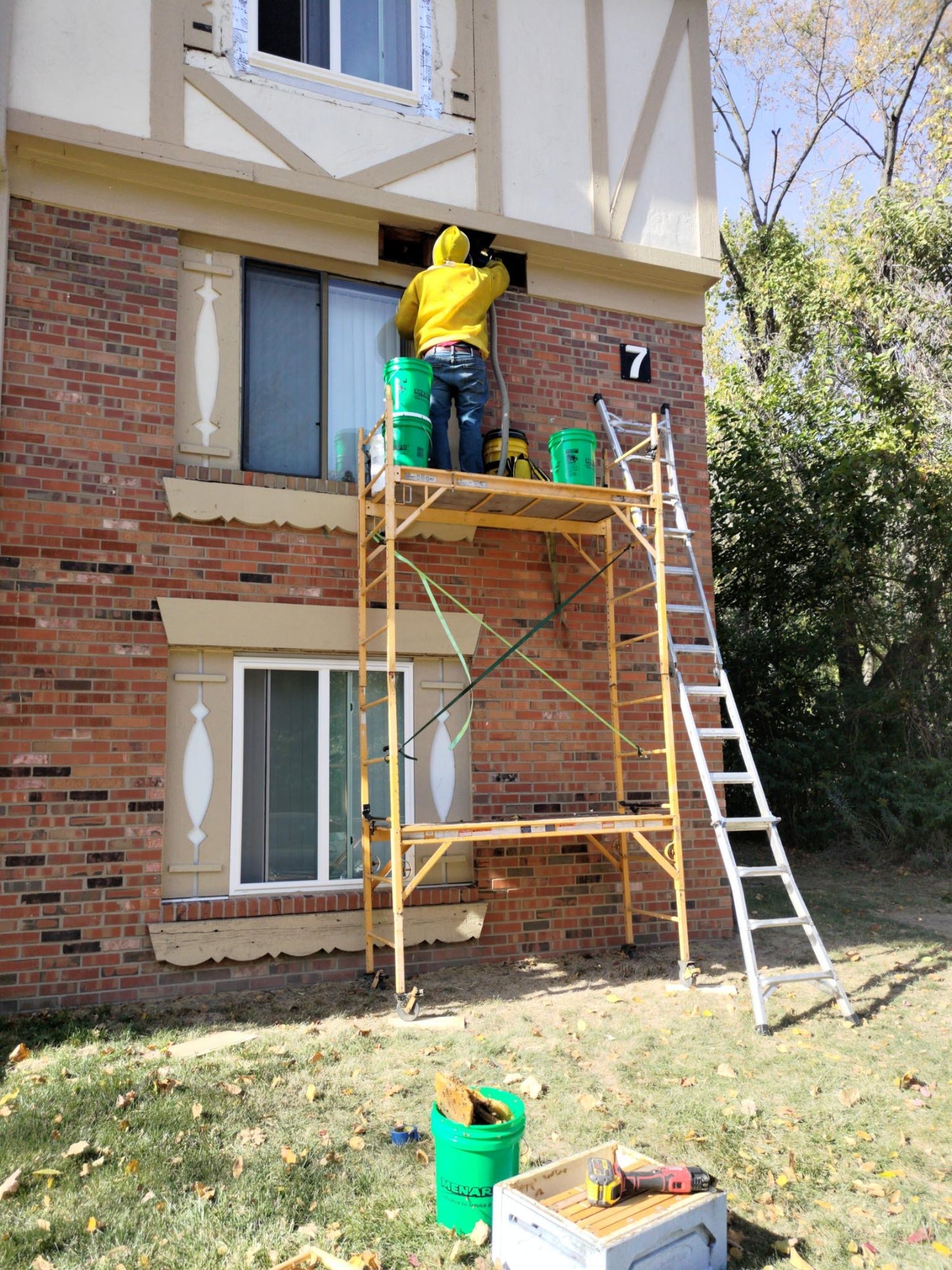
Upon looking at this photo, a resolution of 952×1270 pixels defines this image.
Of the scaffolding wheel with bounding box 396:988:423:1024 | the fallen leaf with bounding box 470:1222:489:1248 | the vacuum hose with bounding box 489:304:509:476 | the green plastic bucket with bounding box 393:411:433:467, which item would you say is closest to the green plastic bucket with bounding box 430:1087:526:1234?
the fallen leaf with bounding box 470:1222:489:1248

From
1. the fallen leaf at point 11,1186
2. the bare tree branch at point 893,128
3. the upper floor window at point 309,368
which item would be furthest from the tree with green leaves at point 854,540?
the fallen leaf at point 11,1186

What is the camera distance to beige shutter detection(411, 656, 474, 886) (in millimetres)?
7219

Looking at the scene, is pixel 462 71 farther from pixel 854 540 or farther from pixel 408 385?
pixel 854 540

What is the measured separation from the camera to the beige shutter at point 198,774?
650 centimetres

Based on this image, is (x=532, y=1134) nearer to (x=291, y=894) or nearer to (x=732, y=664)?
(x=291, y=894)

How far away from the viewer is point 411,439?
6.64 metres

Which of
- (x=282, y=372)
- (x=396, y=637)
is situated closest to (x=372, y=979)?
(x=396, y=637)

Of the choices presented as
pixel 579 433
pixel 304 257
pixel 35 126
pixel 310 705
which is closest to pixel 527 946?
pixel 310 705

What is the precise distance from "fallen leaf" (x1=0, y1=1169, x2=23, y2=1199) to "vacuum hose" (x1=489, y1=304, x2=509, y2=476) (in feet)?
16.2

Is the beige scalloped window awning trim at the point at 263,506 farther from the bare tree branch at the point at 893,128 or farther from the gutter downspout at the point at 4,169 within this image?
the bare tree branch at the point at 893,128

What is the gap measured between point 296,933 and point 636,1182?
373 cm

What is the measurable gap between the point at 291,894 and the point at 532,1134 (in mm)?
2877

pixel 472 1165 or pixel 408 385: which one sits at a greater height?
pixel 408 385

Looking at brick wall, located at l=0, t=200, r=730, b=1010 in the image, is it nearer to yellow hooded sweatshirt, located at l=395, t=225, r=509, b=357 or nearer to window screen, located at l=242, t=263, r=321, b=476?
window screen, located at l=242, t=263, r=321, b=476
